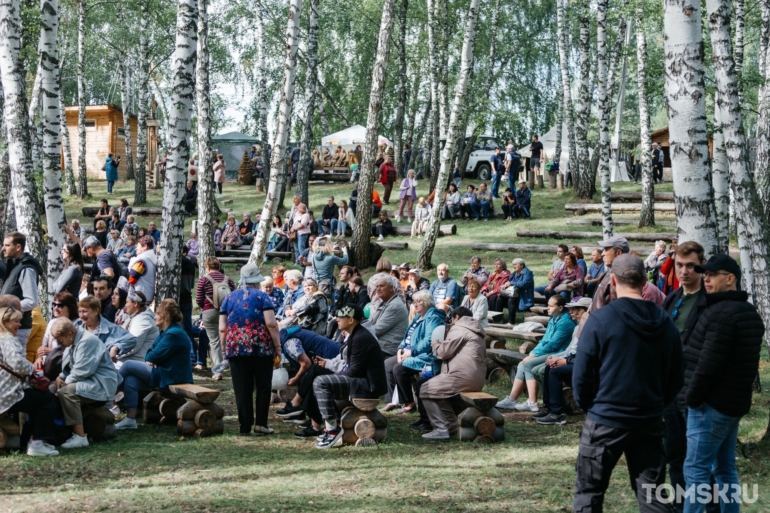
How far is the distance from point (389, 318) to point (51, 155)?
6143 mm

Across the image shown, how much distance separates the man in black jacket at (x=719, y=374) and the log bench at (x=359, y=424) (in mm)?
3531

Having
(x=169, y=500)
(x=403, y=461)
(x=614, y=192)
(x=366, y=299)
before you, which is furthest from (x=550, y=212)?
(x=169, y=500)

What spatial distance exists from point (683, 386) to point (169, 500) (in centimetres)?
358

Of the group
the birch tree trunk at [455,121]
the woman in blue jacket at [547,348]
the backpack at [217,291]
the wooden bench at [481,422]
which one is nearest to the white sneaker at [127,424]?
the backpack at [217,291]

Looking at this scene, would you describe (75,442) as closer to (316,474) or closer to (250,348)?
(250,348)

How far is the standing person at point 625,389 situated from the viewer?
4.41 m

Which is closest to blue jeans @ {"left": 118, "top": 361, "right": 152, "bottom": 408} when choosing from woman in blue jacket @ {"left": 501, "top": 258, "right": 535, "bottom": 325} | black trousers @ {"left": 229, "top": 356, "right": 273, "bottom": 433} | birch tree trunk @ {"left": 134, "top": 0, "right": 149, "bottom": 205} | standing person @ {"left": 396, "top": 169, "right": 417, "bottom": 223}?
black trousers @ {"left": 229, "top": 356, "right": 273, "bottom": 433}

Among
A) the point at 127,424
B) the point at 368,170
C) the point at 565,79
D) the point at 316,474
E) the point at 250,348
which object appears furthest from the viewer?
the point at 565,79

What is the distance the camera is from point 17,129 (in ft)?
40.3

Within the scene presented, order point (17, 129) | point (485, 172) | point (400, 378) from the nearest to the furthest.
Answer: point (400, 378)
point (17, 129)
point (485, 172)

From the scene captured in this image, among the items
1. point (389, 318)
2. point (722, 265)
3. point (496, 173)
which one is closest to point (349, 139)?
point (496, 173)

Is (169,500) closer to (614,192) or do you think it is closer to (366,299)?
(366,299)

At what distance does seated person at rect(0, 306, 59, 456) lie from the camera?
7.35 m

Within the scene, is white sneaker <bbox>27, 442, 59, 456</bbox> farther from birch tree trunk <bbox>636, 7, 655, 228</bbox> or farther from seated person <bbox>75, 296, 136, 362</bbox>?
birch tree trunk <bbox>636, 7, 655, 228</bbox>
